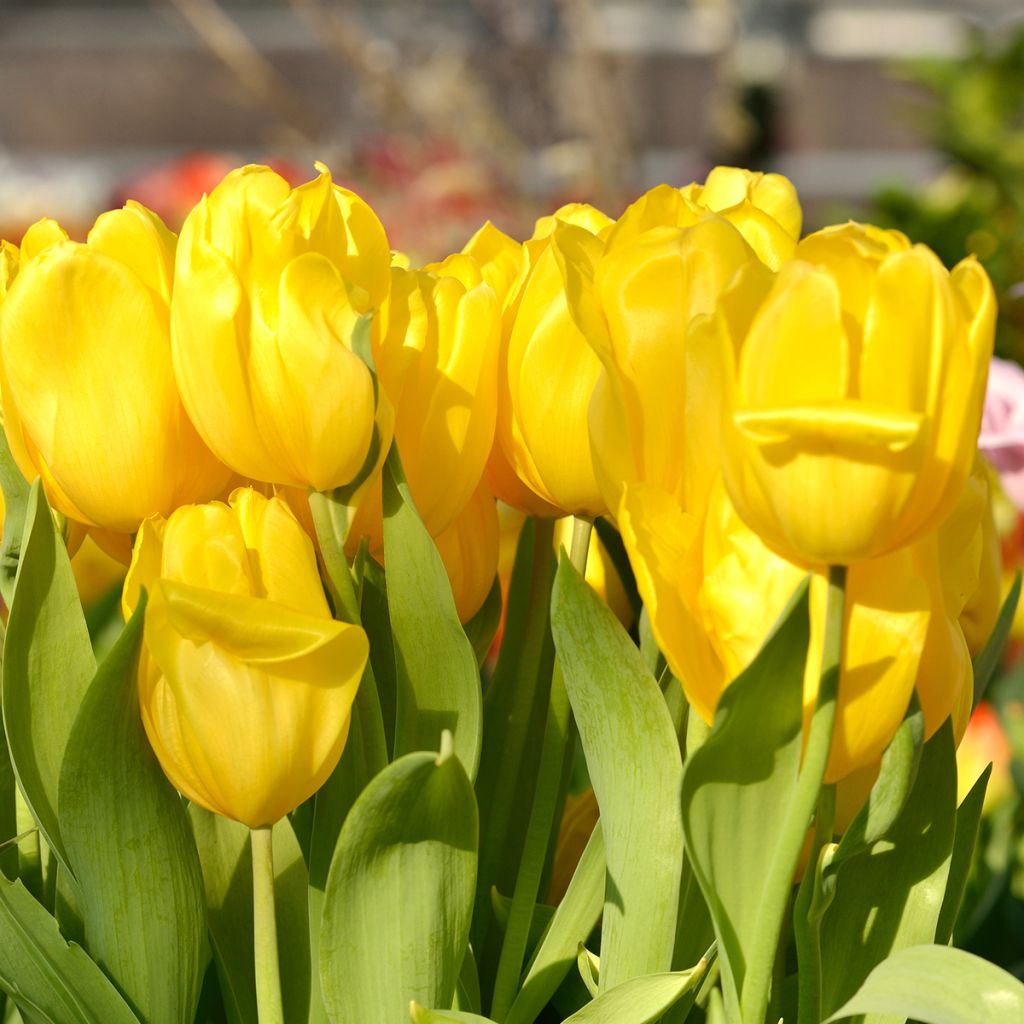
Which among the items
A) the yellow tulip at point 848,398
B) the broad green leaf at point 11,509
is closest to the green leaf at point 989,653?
the yellow tulip at point 848,398

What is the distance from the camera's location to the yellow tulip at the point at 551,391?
0.32 m

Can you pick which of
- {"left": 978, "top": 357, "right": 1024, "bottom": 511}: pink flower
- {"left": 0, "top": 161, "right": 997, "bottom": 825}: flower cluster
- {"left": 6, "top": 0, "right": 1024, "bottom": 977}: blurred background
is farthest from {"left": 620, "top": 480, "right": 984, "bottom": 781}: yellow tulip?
{"left": 978, "top": 357, "right": 1024, "bottom": 511}: pink flower

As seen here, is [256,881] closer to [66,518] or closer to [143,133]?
[66,518]

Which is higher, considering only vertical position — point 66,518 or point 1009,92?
point 66,518

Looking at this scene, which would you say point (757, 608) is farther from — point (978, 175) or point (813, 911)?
point (978, 175)

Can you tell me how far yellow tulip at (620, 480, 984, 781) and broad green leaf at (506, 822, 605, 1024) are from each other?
0.20ft

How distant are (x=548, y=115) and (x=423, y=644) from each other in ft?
8.81

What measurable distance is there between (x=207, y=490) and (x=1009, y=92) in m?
2.35

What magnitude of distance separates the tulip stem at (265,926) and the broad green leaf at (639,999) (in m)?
0.06

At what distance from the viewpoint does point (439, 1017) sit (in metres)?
Result: 0.29

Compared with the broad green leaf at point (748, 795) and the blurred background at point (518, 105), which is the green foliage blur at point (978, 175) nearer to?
the blurred background at point (518, 105)

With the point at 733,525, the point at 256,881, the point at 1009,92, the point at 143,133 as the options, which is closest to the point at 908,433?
the point at 733,525

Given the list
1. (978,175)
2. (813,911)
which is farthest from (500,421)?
(978,175)

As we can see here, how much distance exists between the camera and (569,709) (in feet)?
1.19
